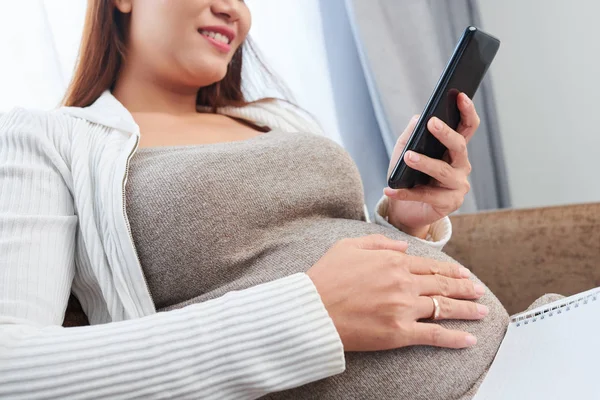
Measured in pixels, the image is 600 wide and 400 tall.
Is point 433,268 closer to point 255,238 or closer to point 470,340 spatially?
point 470,340

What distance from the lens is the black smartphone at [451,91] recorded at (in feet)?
2.06

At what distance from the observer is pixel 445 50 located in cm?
165

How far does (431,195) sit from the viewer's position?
719mm

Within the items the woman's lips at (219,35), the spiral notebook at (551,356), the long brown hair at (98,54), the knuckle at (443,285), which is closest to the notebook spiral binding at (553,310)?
the spiral notebook at (551,356)

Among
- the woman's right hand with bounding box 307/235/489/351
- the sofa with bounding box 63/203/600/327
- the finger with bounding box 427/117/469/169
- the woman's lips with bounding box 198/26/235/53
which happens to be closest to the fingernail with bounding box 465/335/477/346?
the woman's right hand with bounding box 307/235/489/351

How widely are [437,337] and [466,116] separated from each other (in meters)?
0.29

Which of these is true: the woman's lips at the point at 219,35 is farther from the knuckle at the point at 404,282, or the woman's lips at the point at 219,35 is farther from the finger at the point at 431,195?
the knuckle at the point at 404,282

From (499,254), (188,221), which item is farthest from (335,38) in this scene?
(188,221)

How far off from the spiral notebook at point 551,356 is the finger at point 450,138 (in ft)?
0.69

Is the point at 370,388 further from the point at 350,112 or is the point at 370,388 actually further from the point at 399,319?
the point at 350,112

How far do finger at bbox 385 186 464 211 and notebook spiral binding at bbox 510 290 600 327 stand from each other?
17cm

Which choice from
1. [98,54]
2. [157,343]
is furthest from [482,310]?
[98,54]

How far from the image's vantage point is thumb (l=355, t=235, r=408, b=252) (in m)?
0.59

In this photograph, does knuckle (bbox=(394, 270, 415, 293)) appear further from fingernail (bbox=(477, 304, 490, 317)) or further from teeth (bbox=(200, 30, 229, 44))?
teeth (bbox=(200, 30, 229, 44))
